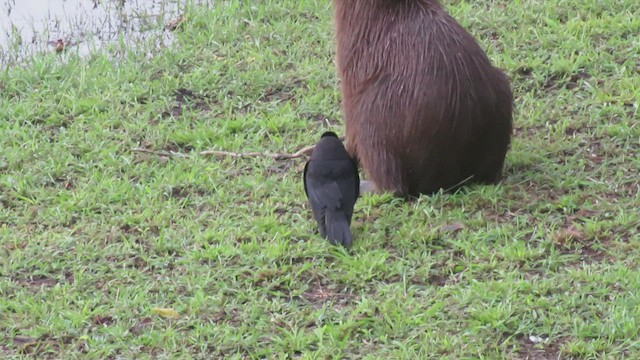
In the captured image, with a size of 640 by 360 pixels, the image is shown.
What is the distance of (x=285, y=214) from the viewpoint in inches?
190

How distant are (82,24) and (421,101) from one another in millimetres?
3185

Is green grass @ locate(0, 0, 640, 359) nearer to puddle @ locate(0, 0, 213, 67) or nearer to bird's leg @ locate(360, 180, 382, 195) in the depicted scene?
bird's leg @ locate(360, 180, 382, 195)

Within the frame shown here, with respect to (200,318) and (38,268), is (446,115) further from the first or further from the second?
(38,268)

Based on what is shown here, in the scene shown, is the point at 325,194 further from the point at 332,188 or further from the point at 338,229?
the point at 338,229

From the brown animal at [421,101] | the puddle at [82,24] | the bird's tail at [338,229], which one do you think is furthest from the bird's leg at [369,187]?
the puddle at [82,24]

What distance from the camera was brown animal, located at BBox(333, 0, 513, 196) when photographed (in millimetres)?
4746

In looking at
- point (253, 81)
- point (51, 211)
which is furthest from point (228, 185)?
point (253, 81)

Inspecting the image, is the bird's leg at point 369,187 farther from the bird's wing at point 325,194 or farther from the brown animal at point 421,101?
the bird's wing at point 325,194

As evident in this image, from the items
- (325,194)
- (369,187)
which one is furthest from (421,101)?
(325,194)

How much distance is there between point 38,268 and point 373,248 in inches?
50.7

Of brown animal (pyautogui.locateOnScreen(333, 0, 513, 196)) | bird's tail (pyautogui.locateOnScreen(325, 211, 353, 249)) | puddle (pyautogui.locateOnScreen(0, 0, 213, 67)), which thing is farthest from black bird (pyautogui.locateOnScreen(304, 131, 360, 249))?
puddle (pyautogui.locateOnScreen(0, 0, 213, 67))

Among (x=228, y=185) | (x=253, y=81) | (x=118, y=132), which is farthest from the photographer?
(x=253, y=81)

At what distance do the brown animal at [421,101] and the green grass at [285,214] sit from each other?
0.13 m

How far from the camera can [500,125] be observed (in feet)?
15.9
